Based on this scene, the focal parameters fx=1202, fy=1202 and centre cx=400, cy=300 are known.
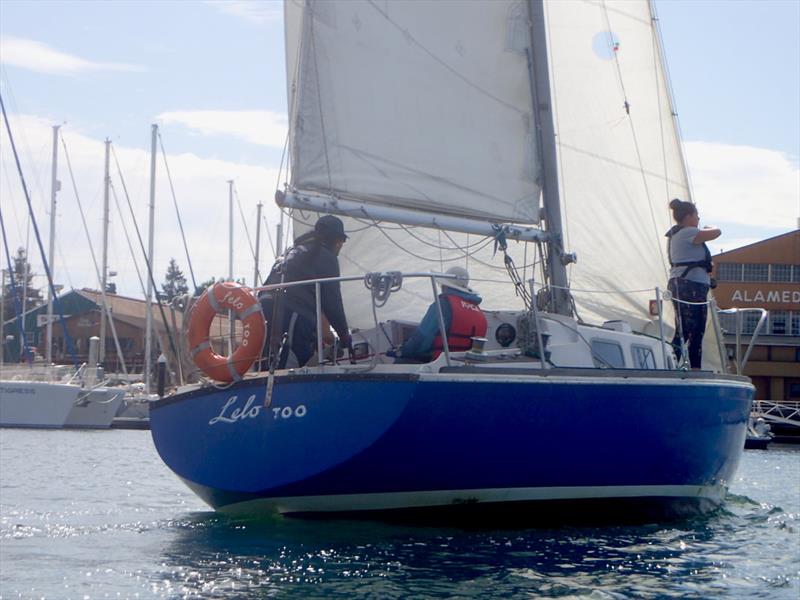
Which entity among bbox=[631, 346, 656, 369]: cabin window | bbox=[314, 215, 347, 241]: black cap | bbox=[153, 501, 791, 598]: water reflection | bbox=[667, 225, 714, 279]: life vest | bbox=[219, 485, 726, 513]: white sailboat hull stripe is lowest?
bbox=[153, 501, 791, 598]: water reflection

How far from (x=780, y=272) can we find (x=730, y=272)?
199 cm

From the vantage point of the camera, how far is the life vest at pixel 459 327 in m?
9.70

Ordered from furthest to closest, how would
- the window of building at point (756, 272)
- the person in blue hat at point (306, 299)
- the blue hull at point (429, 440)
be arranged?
1. the window of building at point (756, 272)
2. the person in blue hat at point (306, 299)
3. the blue hull at point (429, 440)

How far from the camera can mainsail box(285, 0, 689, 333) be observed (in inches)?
440

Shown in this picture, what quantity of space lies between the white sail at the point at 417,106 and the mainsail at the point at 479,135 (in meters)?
0.01

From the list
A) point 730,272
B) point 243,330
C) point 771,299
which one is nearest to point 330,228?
point 243,330

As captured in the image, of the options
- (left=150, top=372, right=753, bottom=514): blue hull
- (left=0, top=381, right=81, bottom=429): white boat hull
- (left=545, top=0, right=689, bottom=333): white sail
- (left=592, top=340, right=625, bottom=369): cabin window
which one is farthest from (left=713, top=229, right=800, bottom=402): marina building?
(left=150, top=372, right=753, bottom=514): blue hull

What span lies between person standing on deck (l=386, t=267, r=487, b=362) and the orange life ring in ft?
3.97

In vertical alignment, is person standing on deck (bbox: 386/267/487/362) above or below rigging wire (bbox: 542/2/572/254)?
below

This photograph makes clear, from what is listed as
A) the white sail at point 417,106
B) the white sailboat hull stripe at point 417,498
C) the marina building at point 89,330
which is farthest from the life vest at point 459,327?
the marina building at point 89,330

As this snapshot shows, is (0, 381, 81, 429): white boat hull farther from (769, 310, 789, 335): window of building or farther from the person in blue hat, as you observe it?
(769, 310, 789, 335): window of building

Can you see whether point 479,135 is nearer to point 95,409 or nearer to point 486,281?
point 486,281

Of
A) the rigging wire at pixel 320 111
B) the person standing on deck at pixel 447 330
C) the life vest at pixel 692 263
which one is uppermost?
the rigging wire at pixel 320 111

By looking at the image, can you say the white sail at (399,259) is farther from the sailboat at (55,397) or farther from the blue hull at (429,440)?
the sailboat at (55,397)
